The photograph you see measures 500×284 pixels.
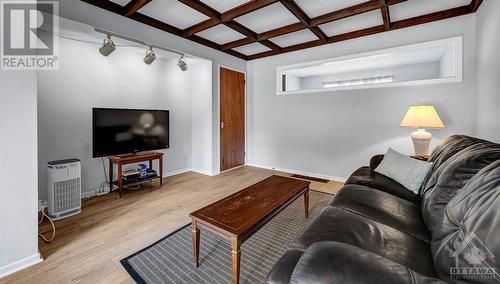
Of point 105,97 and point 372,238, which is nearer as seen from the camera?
point 372,238

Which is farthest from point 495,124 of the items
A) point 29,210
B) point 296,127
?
point 29,210

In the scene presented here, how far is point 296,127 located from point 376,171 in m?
2.18

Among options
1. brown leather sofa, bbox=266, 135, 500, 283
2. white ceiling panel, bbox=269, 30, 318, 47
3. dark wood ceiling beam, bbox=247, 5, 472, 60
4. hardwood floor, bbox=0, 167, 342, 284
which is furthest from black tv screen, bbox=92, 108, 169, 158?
brown leather sofa, bbox=266, 135, 500, 283

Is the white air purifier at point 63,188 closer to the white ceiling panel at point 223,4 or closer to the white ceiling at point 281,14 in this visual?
the white ceiling at point 281,14

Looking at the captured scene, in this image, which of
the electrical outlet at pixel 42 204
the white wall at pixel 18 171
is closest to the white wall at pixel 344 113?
the electrical outlet at pixel 42 204

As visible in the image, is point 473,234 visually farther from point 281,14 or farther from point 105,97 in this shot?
point 105,97

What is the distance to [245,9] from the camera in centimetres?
274

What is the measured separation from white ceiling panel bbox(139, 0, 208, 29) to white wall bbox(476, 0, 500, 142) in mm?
3220

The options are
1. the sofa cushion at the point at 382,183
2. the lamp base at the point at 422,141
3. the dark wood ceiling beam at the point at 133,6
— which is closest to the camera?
the sofa cushion at the point at 382,183

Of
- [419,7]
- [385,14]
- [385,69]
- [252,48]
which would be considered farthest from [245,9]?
[385,69]

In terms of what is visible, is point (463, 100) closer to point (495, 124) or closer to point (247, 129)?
point (495, 124)

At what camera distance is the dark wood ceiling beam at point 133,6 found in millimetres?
2500

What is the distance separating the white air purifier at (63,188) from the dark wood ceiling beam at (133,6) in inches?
74.6

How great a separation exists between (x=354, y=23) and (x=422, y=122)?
1.69 meters
